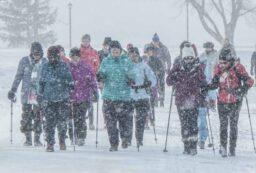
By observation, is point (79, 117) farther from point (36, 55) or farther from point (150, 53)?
point (150, 53)

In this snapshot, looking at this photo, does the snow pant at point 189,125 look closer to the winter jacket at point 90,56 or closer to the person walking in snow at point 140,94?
the person walking in snow at point 140,94

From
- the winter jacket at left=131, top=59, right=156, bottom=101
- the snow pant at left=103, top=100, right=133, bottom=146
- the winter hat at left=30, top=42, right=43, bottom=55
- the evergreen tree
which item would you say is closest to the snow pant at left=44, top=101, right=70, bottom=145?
the snow pant at left=103, top=100, right=133, bottom=146

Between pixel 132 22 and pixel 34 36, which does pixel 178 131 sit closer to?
pixel 34 36

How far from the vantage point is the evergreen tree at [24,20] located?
8006cm

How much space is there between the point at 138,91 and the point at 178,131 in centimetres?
332

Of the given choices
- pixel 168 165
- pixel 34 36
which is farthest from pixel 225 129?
pixel 34 36

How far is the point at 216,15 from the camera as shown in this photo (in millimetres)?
126812

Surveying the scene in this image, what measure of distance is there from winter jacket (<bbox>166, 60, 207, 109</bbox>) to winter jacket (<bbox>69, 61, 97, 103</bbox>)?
1.85 meters

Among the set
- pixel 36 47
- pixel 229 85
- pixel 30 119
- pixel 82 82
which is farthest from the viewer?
pixel 82 82

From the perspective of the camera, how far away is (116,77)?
43.7 ft

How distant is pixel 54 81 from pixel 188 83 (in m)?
2.23

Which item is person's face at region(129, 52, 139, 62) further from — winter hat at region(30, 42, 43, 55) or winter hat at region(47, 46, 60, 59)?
winter hat at region(47, 46, 60, 59)

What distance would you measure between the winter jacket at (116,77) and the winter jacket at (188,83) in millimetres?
733

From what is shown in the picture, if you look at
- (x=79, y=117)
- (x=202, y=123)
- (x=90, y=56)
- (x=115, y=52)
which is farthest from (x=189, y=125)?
(x=90, y=56)
